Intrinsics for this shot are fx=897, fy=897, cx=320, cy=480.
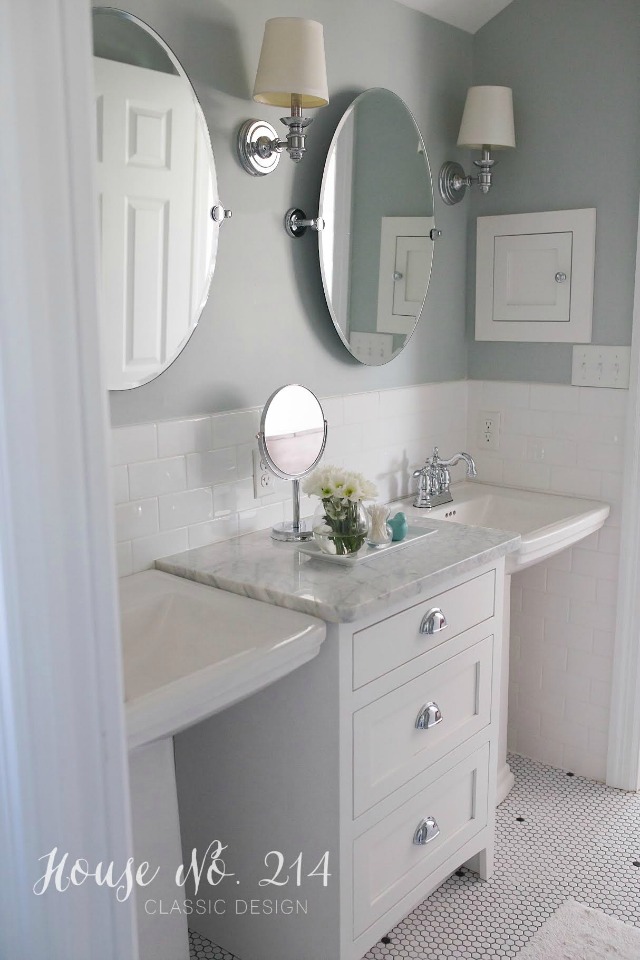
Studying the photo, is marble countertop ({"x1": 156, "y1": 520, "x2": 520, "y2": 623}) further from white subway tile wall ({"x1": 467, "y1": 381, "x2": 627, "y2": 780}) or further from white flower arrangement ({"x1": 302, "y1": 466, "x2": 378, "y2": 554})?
white subway tile wall ({"x1": 467, "y1": 381, "x2": 627, "y2": 780})

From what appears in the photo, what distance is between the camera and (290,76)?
Result: 1862mm

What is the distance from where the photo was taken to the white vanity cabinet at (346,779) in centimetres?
167

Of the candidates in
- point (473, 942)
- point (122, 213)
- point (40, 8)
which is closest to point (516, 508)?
point (473, 942)

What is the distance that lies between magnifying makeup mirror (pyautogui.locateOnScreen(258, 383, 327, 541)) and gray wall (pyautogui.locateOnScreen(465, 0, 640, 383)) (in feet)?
2.94

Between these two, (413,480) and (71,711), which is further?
(413,480)

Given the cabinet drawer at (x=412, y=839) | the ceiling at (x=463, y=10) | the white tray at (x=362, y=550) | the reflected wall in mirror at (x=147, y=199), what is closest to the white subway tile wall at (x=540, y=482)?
the white tray at (x=362, y=550)

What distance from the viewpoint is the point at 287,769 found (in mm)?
1729

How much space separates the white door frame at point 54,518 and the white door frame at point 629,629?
185 cm

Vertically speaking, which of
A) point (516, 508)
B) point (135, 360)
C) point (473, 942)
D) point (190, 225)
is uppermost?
point (190, 225)

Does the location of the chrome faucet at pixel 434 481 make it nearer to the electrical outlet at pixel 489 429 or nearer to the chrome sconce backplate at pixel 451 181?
the electrical outlet at pixel 489 429

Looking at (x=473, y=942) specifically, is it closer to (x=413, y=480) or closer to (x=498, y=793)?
(x=498, y=793)

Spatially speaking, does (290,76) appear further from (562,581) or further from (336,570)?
(562,581)

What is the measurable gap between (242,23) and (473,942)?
81.8 inches

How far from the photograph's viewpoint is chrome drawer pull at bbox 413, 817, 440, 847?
1.90m
